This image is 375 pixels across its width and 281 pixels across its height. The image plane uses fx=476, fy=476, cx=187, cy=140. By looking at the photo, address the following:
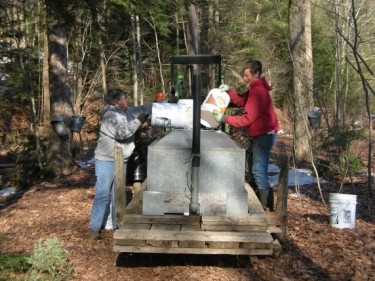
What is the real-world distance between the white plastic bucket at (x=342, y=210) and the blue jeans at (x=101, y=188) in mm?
3036

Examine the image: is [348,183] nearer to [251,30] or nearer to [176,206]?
[176,206]

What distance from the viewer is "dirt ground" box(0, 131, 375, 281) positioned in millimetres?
4992

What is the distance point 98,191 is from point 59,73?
6130 millimetres

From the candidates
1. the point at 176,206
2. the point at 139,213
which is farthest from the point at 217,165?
the point at 139,213

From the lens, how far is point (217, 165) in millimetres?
4684

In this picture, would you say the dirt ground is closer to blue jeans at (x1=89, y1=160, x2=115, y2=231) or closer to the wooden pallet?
blue jeans at (x1=89, y1=160, x2=115, y2=231)

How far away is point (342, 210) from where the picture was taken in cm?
653

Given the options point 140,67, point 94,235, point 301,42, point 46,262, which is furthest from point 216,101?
point 140,67

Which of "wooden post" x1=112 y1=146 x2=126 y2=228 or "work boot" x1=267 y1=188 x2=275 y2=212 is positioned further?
"work boot" x1=267 y1=188 x2=275 y2=212

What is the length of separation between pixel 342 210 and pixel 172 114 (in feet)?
8.77

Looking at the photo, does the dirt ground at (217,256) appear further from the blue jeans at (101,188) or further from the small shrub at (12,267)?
the small shrub at (12,267)

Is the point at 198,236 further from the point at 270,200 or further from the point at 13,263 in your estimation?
the point at 13,263

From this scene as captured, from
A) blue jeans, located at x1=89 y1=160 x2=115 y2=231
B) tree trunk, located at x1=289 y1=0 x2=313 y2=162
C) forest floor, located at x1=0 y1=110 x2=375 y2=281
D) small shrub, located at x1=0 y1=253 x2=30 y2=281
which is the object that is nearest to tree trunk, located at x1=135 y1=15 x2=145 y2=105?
tree trunk, located at x1=289 y1=0 x2=313 y2=162

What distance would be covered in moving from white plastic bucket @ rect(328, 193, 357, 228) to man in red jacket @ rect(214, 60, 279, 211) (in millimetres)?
1270
